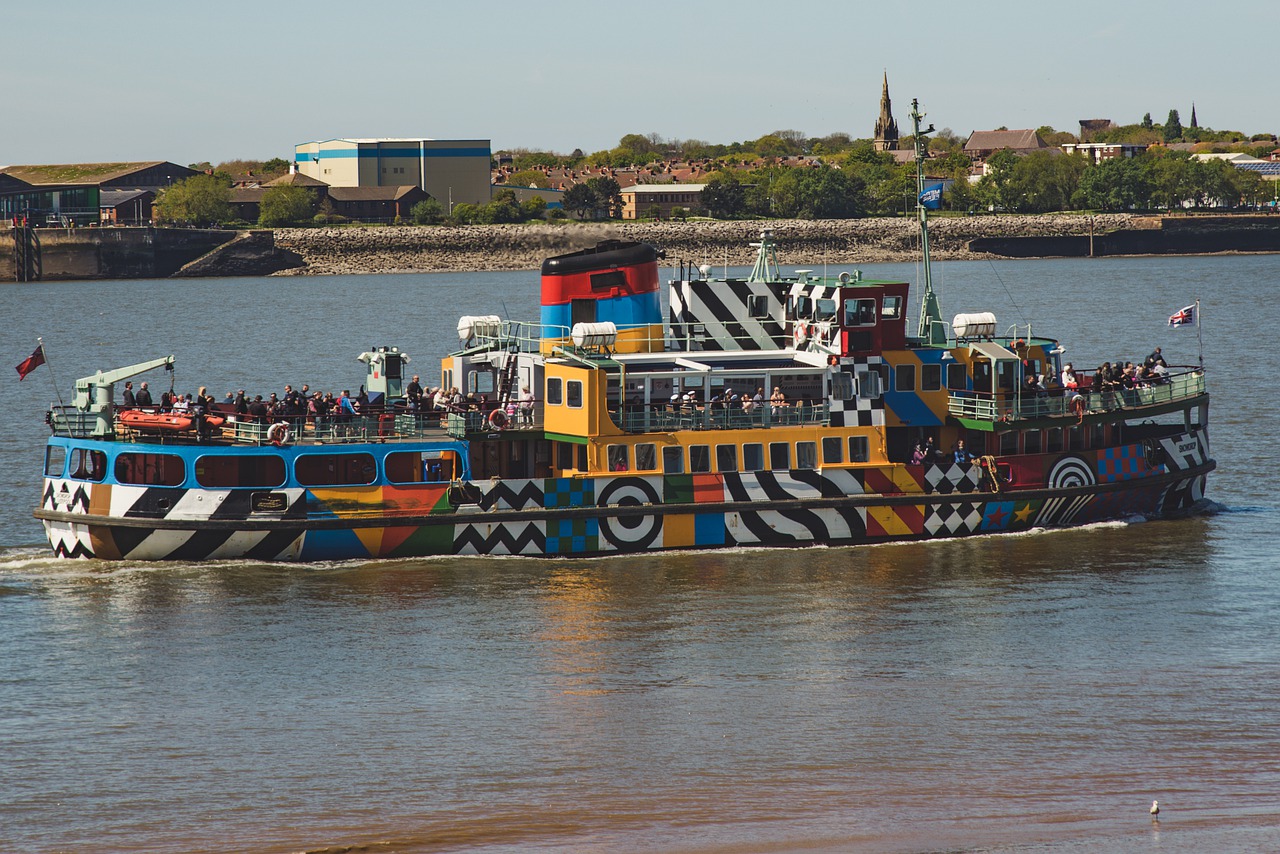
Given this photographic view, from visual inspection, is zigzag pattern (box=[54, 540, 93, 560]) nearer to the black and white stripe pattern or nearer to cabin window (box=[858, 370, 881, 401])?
the black and white stripe pattern

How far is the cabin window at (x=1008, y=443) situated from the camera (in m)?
36.0

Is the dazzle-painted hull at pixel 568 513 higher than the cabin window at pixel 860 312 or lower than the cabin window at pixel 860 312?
lower

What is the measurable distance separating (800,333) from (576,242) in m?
146

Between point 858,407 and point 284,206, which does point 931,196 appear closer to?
point 858,407

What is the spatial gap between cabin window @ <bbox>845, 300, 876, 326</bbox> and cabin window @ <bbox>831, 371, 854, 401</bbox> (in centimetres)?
125

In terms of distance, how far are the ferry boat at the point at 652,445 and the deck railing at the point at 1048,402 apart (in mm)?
53

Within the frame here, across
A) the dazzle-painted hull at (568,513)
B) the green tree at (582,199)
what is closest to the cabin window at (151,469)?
the dazzle-painted hull at (568,513)

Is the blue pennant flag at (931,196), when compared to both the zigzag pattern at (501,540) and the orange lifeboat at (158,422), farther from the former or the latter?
the orange lifeboat at (158,422)

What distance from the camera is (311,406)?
34.2 m

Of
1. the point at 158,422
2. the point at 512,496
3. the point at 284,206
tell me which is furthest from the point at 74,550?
the point at 284,206

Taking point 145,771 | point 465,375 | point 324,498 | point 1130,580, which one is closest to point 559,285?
point 465,375

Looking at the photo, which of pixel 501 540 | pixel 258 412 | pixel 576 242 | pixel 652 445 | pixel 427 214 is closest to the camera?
pixel 258 412

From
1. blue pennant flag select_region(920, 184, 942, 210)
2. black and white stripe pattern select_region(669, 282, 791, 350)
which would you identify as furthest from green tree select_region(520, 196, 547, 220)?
blue pennant flag select_region(920, 184, 942, 210)

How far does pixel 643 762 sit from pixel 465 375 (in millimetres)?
16581
